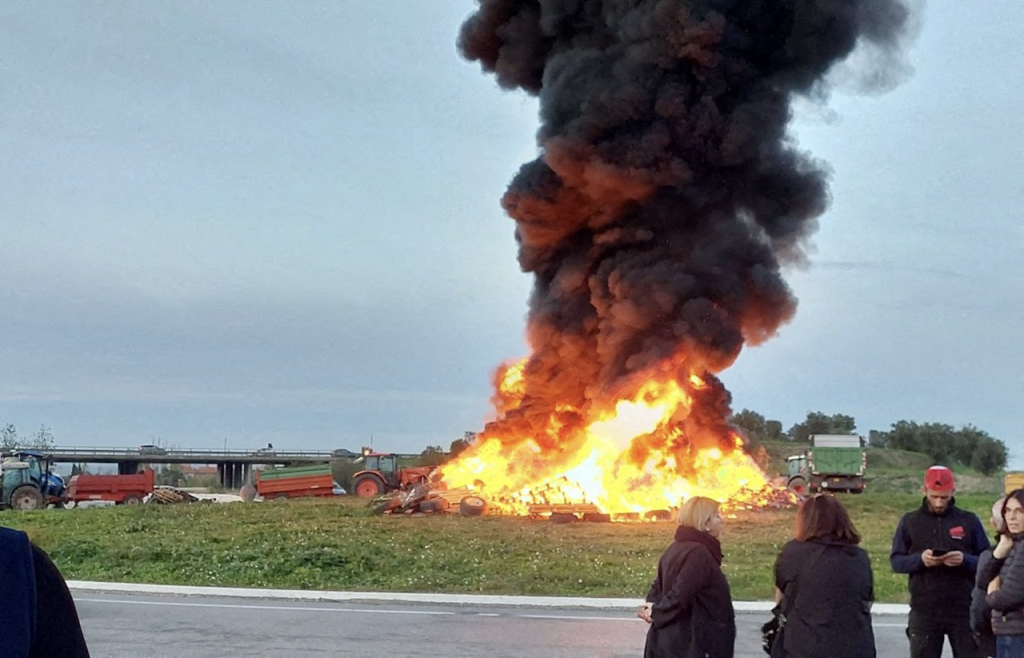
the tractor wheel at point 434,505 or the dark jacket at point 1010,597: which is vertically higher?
the dark jacket at point 1010,597

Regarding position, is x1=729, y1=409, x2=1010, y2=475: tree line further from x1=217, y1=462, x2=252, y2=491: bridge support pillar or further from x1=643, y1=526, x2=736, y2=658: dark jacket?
x1=643, y1=526, x2=736, y2=658: dark jacket

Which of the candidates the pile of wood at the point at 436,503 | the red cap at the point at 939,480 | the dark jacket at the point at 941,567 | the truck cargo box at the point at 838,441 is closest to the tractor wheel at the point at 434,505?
the pile of wood at the point at 436,503

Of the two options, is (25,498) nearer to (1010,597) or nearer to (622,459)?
(622,459)

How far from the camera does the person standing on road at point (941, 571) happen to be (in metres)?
6.84

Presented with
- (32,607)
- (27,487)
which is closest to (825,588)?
(32,607)

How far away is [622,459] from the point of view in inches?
1211

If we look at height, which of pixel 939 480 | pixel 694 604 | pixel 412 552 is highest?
pixel 939 480

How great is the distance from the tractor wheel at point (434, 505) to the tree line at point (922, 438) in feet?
120

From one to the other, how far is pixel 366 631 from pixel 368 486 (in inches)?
1262

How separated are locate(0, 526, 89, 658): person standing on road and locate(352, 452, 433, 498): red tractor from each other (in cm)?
3858

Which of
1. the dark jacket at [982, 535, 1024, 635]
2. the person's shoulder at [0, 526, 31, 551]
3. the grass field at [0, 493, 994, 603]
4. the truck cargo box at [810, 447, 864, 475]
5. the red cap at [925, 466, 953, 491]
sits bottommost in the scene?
the grass field at [0, 493, 994, 603]

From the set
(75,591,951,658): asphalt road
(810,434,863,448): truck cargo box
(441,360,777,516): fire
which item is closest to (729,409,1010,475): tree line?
(810,434,863,448): truck cargo box

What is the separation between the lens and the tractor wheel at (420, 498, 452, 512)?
28.8 metres

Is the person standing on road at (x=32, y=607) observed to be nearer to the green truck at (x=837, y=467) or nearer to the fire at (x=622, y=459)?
the fire at (x=622, y=459)
